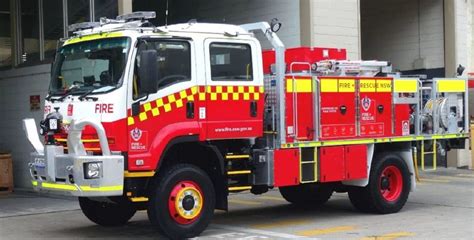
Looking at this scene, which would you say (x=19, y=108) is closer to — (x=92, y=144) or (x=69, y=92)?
(x=69, y=92)

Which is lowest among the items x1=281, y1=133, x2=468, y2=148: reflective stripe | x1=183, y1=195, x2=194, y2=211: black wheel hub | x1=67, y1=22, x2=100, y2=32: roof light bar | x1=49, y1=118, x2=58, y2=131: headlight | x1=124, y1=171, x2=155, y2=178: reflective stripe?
x1=183, y1=195, x2=194, y2=211: black wheel hub

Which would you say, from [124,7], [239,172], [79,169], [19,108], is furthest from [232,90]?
[19,108]

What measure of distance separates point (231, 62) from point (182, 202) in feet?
6.97

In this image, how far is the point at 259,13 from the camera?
56.1 feet

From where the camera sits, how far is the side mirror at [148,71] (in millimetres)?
8094

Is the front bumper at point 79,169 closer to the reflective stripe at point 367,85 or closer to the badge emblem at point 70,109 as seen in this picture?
the badge emblem at point 70,109

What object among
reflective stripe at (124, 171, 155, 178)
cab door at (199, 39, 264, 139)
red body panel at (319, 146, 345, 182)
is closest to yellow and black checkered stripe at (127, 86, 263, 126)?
cab door at (199, 39, 264, 139)

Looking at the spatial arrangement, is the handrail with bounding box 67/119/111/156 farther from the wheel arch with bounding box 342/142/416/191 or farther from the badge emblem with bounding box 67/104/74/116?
the wheel arch with bounding box 342/142/416/191

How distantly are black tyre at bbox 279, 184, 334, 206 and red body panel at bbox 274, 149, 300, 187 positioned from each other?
2083 mm

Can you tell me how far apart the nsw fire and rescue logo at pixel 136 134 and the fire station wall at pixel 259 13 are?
6729 mm

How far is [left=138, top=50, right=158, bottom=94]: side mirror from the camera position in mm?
8094

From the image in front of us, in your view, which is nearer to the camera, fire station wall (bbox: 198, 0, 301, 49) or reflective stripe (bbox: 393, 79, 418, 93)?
reflective stripe (bbox: 393, 79, 418, 93)

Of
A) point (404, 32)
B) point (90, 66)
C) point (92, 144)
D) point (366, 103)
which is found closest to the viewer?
point (92, 144)

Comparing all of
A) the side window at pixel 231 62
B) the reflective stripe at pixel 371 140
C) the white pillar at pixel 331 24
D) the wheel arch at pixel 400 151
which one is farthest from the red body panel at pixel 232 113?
the white pillar at pixel 331 24
